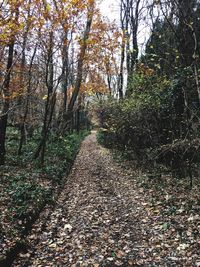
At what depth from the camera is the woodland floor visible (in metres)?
5.78

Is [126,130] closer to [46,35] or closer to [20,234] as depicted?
[46,35]

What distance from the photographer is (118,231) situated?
7.11 m

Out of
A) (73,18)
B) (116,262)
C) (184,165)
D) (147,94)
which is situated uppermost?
(73,18)

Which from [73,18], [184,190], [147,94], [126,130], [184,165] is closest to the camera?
[184,190]

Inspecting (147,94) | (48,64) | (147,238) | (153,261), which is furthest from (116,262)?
(48,64)

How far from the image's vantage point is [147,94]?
12.8m

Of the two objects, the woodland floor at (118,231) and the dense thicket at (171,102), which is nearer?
the woodland floor at (118,231)

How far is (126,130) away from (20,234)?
1089 centimetres

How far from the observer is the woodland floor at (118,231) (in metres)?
5.78

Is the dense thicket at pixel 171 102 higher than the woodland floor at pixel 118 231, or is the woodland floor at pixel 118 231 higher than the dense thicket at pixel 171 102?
the dense thicket at pixel 171 102

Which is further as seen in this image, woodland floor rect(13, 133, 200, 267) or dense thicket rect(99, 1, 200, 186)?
dense thicket rect(99, 1, 200, 186)

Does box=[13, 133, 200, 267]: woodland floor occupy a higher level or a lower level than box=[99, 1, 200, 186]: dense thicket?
lower

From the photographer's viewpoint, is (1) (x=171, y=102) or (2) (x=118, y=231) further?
(1) (x=171, y=102)

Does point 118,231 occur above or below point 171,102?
below
